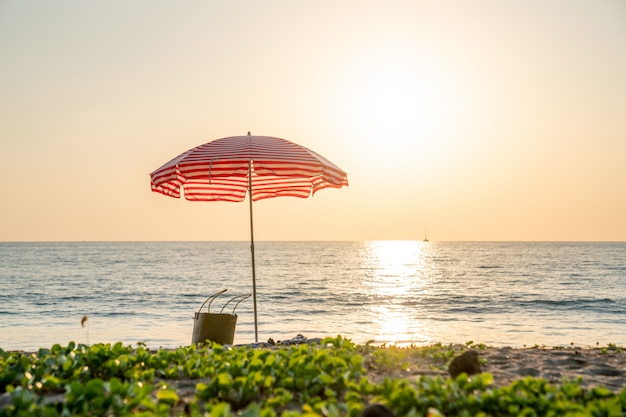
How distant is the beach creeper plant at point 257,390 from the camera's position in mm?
3257

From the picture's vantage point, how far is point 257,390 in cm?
372

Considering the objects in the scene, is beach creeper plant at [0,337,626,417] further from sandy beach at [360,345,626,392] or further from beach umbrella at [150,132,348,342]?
beach umbrella at [150,132,348,342]

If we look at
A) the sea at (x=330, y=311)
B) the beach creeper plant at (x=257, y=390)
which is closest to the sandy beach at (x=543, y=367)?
the beach creeper plant at (x=257, y=390)

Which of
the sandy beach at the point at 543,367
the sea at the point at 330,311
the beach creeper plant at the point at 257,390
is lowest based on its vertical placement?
the sea at the point at 330,311

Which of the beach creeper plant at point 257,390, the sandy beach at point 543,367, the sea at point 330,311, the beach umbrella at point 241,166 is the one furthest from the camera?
the sea at point 330,311

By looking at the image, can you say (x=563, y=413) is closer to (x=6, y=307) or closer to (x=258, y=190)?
(x=258, y=190)

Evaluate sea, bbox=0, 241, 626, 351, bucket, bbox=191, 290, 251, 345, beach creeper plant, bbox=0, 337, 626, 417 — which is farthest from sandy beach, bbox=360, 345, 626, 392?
bucket, bbox=191, 290, 251, 345

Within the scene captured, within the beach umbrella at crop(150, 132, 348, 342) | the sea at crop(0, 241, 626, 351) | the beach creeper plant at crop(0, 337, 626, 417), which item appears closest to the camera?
the beach creeper plant at crop(0, 337, 626, 417)

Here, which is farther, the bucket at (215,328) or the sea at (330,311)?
the sea at (330,311)

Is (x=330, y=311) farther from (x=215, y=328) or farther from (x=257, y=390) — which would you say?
(x=257, y=390)

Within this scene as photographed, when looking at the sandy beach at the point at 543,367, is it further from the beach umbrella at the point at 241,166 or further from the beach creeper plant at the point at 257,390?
the beach umbrella at the point at 241,166

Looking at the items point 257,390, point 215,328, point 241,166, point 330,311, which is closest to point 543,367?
point 257,390

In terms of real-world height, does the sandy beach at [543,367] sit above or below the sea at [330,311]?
above

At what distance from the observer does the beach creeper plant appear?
3257mm
